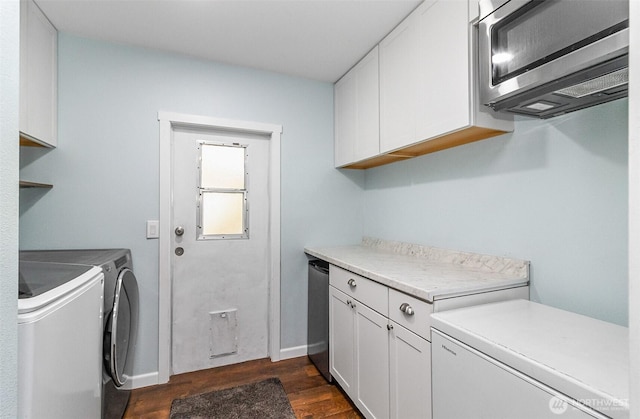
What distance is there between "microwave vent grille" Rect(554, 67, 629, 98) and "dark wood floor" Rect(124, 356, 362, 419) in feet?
6.39

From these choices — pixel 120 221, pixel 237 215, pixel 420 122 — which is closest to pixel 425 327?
pixel 420 122

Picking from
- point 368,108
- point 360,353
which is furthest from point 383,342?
point 368,108

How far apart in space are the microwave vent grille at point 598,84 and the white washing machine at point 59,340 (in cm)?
185

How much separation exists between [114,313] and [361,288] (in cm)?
129

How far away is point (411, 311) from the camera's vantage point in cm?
131

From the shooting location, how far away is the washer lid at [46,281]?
89 centimetres

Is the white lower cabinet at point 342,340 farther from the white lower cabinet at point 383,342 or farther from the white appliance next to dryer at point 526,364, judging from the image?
the white appliance next to dryer at point 526,364

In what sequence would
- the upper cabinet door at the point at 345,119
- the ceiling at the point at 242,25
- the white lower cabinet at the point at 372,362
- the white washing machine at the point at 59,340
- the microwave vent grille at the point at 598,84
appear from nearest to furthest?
the white washing machine at the point at 59,340, the microwave vent grille at the point at 598,84, the white lower cabinet at the point at 372,362, the ceiling at the point at 242,25, the upper cabinet door at the point at 345,119

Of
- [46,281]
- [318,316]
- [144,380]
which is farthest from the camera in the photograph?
[318,316]

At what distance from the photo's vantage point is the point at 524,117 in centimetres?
147

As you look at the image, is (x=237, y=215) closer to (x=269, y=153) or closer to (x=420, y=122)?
(x=269, y=153)

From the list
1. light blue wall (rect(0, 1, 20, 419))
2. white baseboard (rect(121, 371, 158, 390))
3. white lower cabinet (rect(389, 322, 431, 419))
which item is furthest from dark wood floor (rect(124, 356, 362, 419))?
light blue wall (rect(0, 1, 20, 419))

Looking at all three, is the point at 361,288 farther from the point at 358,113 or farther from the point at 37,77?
the point at 37,77

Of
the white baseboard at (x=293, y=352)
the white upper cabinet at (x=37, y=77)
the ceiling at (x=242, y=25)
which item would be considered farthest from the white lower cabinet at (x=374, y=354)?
the white upper cabinet at (x=37, y=77)
